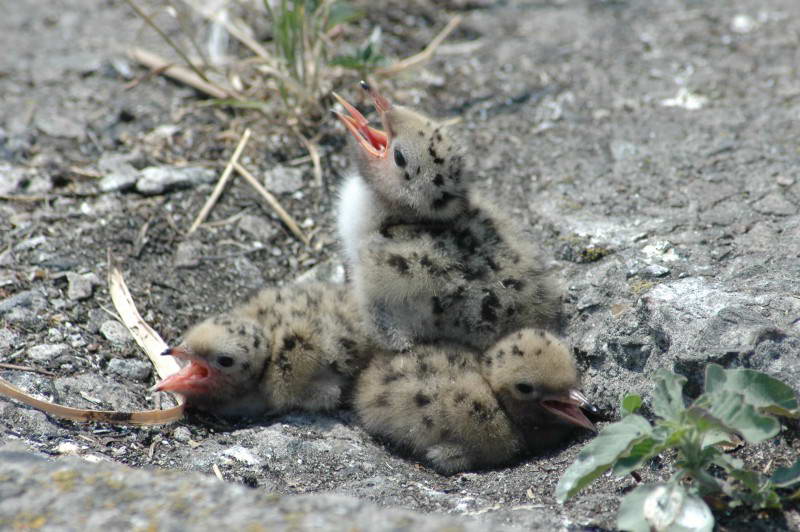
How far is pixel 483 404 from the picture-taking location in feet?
12.8

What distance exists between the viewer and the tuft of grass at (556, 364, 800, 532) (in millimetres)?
2693

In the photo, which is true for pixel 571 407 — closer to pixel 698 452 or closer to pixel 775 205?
pixel 698 452

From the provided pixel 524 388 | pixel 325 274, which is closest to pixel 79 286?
pixel 325 274

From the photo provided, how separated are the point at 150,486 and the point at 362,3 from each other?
5.43 meters

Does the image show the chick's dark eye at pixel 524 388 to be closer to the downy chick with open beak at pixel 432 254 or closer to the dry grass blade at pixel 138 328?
the downy chick with open beak at pixel 432 254

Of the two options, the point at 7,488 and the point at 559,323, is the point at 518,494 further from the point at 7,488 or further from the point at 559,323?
the point at 7,488

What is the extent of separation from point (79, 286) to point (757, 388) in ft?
10.8

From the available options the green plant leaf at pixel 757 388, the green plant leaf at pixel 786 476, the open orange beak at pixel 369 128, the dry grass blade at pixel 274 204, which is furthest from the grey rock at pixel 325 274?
the green plant leaf at pixel 786 476

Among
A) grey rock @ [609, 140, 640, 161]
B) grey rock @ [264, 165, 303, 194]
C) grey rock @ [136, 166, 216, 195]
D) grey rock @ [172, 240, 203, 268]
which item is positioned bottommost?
grey rock @ [172, 240, 203, 268]

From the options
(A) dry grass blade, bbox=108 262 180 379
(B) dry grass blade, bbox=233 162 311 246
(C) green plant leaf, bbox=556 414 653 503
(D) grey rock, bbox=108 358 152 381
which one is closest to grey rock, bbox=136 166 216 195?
(B) dry grass blade, bbox=233 162 311 246

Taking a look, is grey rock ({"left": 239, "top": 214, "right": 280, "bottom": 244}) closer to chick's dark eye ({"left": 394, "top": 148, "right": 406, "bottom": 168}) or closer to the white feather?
the white feather

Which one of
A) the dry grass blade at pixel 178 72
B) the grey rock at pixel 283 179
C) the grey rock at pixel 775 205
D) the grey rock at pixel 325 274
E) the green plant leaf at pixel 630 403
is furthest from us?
the dry grass blade at pixel 178 72

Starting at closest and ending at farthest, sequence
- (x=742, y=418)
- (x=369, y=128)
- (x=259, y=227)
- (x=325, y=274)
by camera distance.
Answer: (x=742, y=418)
(x=369, y=128)
(x=325, y=274)
(x=259, y=227)

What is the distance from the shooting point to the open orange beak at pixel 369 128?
441 cm
